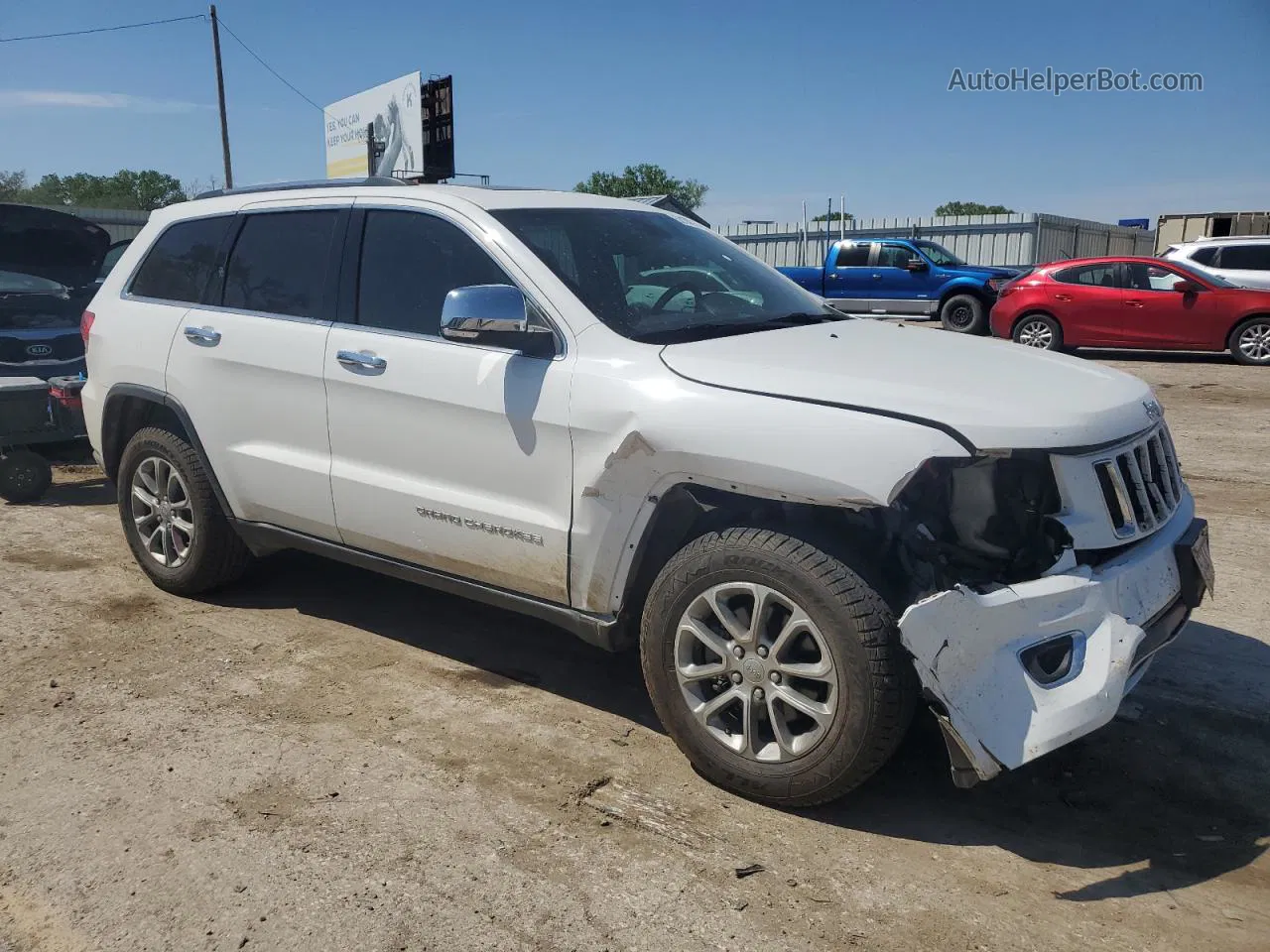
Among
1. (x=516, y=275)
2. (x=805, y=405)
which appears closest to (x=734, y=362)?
(x=805, y=405)

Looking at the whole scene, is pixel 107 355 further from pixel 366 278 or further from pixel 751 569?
pixel 751 569

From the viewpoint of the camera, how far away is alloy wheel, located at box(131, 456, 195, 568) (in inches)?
195

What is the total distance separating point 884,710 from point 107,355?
4083 mm

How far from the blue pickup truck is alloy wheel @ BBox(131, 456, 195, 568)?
16749 mm

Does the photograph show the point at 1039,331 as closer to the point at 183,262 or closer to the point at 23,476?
the point at 23,476

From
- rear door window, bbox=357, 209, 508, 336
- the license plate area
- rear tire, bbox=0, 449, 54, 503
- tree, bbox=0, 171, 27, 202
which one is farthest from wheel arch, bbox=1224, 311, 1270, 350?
tree, bbox=0, 171, 27, 202

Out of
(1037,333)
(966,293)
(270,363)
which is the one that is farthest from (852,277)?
(270,363)

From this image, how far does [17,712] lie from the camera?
389cm

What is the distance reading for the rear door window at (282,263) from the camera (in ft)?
14.3

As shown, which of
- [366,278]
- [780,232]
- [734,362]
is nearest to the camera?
[734,362]

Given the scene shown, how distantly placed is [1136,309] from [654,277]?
13.3 metres

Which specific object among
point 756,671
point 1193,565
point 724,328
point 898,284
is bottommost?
point 756,671

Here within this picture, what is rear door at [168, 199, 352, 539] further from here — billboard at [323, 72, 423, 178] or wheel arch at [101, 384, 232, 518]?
billboard at [323, 72, 423, 178]

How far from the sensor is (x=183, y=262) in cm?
497
